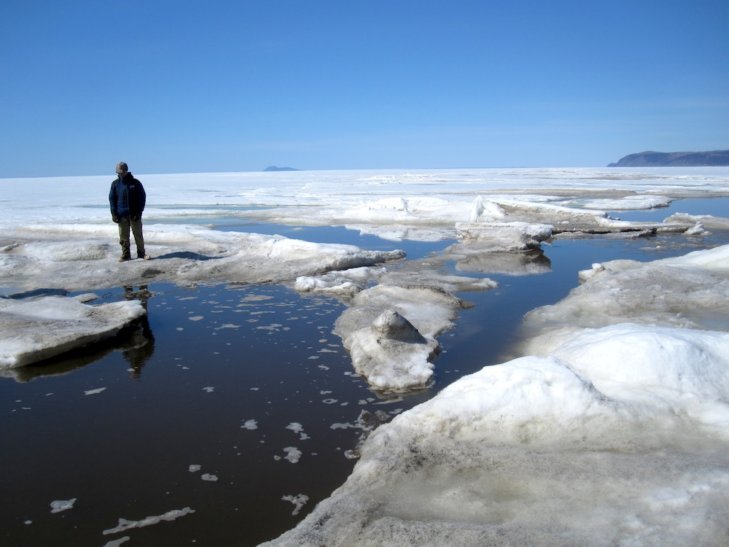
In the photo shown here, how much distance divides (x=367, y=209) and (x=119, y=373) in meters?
13.6

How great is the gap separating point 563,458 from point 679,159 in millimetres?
176738

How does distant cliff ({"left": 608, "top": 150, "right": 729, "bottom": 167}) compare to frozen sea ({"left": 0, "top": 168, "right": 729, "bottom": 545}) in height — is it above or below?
above

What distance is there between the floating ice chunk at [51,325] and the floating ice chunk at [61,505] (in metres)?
2.39

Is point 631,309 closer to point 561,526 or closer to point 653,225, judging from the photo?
point 561,526

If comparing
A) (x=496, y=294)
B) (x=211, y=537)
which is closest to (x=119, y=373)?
(x=211, y=537)

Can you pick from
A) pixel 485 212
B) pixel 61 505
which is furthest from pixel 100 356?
pixel 485 212

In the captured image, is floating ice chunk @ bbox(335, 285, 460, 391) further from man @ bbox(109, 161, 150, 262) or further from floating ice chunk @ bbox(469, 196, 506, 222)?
floating ice chunk @ bbox(469, 196, 506, 222)

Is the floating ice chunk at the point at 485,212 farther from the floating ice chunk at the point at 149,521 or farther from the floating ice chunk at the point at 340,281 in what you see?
the floating ice chunk at the point at 149,521

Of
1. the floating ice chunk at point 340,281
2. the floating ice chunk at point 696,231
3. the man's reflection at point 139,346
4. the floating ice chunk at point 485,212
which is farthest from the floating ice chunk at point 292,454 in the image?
the floating ice chunk at point 696,231

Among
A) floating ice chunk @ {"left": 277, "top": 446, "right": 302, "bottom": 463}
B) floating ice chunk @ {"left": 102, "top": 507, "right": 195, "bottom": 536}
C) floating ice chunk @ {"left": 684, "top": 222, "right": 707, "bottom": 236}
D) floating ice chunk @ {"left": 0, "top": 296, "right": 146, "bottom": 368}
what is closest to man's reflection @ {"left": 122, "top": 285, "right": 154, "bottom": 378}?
floating ice chunk @ {"left": 0, "top": 296, "right": 146, "bottom": 368}

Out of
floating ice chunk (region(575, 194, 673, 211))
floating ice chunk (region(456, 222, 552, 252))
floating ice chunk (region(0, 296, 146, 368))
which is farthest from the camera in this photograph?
floating ice chunk (region(575, 194, 673, 211))

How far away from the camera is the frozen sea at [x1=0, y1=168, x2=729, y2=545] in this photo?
2621 millimetres

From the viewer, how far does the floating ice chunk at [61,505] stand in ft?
9.44

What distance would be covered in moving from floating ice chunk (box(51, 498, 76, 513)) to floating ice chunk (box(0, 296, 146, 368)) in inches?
94.0
